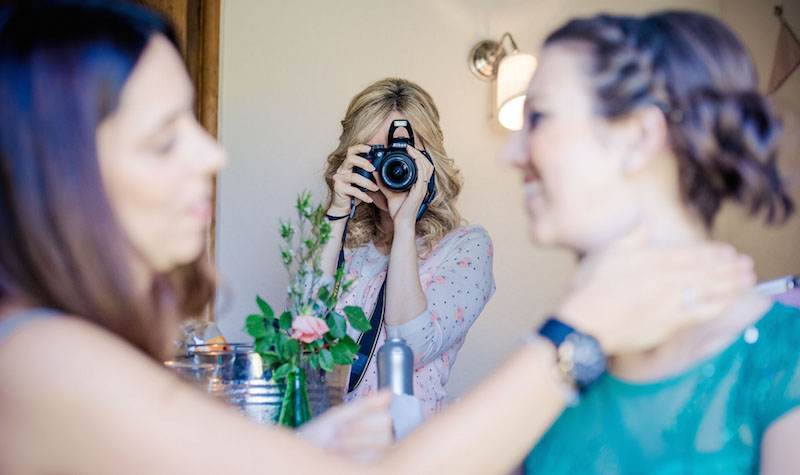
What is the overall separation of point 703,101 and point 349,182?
3.65 feet

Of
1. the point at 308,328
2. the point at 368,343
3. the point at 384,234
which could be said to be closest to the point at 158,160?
the point at 308,328

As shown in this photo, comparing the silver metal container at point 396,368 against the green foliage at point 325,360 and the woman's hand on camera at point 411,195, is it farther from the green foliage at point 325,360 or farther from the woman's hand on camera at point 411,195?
Result: the woman's hand on camera at point 411,195

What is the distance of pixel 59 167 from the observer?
24.0 inches

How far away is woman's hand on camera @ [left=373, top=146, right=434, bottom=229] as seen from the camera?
64.7 inches

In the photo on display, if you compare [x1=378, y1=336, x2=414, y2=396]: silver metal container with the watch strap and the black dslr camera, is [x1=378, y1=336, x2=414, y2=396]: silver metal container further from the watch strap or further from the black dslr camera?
the black dslr camera

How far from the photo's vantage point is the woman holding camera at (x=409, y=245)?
1.54 m

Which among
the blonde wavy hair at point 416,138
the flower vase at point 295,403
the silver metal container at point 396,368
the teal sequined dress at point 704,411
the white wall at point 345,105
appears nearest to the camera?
the teal sequined dress at point 704,411

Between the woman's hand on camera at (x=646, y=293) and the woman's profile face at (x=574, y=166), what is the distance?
12 centimetres

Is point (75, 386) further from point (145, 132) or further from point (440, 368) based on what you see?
point (440, 368)

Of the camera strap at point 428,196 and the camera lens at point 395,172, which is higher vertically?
the camera lens at point 395,172

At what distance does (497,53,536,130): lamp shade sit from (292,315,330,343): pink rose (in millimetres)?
1310

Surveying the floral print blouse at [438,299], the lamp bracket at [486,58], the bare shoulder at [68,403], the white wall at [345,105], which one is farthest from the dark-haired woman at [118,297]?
the lamp bracket at [486,58]

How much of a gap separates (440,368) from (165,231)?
103cm

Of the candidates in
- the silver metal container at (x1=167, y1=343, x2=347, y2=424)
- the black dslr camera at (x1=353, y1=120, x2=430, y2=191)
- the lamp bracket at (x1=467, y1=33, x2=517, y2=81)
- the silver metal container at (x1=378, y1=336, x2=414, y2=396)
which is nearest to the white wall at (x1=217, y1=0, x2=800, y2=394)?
the lamp bracket at (x1=467, y1=33, x2=517, y2=81)
